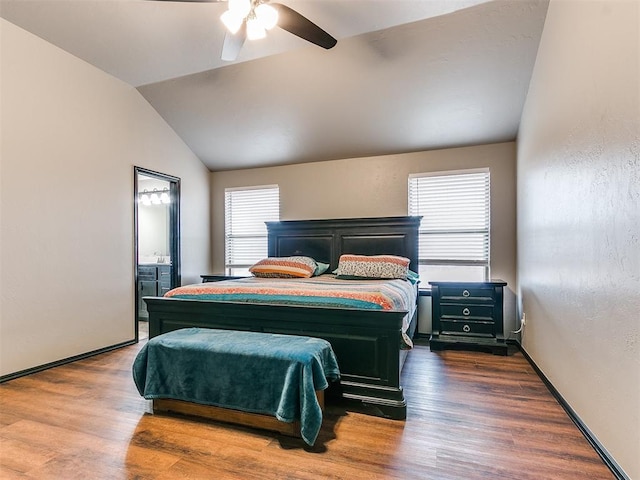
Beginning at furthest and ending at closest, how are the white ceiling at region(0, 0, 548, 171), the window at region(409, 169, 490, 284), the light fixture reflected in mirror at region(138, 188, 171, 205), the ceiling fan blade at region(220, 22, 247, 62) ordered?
the light fixture reflected in mirror at region(138, 188, 171, 205)
the window at region(409, 169, 490, 284)
the white ceiling at region(0, 0, 548, 171)
the ceiling fan blade at region(220, 22, 247, 62)

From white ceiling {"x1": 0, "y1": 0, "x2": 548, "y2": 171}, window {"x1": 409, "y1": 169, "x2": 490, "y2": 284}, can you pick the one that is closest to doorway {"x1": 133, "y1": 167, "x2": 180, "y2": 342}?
white ceiling {"x1": 0, "y1": 0, "x2": 548, "y2": 171}

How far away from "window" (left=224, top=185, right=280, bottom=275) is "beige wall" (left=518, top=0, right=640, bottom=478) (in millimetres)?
3396

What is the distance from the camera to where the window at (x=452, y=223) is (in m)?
4.12

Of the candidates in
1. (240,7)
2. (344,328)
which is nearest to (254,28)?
(240,7)

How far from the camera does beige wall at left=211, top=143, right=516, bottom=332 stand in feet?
13.1

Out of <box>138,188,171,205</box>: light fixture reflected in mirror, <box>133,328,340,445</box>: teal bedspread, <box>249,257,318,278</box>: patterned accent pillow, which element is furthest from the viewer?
<box>138,188,171,205</box>: light fixture reflected in mirror

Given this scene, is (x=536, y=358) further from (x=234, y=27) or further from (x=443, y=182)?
(x=234, y=27)

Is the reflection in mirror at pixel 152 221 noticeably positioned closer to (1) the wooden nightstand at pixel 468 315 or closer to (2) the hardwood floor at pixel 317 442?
Result: (2) the hardwood floor at pixel 317 442

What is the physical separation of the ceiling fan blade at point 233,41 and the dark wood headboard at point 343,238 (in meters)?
2.46

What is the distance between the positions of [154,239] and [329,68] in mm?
4267

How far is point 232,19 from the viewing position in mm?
2033

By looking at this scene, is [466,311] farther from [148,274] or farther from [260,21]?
[148,274]

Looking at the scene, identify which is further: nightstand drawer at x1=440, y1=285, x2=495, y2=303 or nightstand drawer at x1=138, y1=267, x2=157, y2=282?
nightstand drawer at x1=138, y1=267, x2=157, y2=282

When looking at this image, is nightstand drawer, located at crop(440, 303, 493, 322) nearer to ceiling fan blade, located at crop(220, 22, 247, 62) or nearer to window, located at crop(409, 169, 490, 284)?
window, located at crop(409, 169, 490, 284)
